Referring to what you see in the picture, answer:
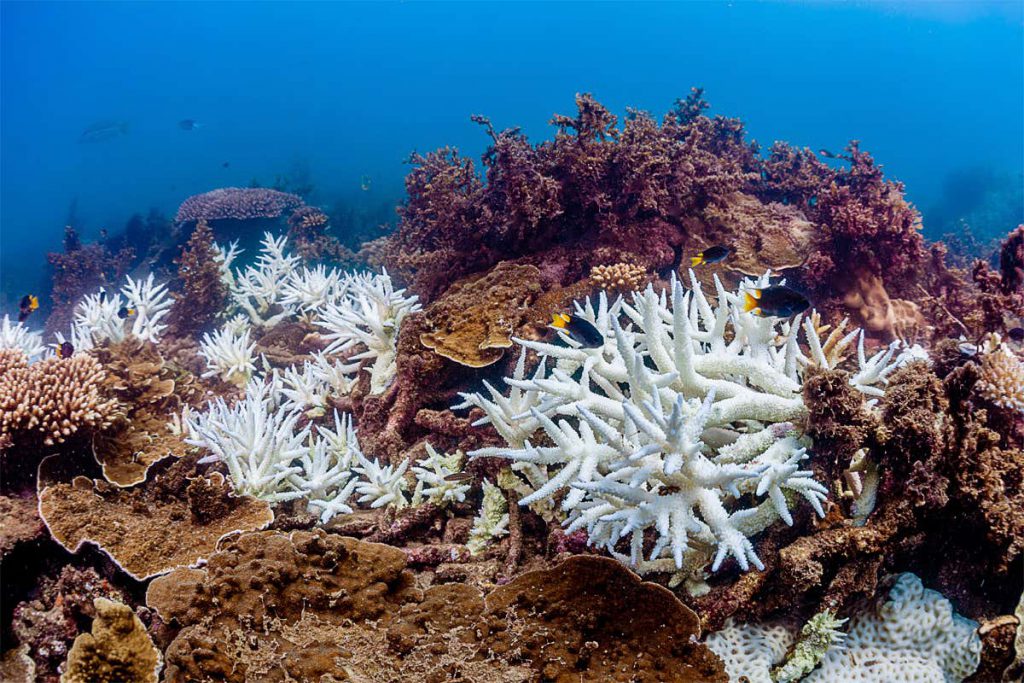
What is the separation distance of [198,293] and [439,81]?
109 meters

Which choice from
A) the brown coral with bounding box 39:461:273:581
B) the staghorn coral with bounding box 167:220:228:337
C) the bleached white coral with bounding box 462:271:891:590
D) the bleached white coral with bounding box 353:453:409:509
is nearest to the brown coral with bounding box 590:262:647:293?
the bleached white coral with bounding box 462:271:891:590

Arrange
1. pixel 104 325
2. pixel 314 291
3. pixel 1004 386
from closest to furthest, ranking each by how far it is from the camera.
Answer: pixel 1004 386, pixel 104 325, pixel 314 291

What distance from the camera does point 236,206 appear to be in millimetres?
13445

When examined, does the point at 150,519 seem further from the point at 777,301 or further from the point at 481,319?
the point at 777,301

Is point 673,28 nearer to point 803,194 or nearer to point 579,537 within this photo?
point 803,194

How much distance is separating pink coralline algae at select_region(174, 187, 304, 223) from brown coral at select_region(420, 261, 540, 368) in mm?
11236

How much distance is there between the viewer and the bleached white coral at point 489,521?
315cm

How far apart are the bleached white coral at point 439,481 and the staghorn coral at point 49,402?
96.7 inches

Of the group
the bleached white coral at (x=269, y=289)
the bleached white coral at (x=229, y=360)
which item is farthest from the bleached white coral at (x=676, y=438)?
the bleached white coral at (x=269, y=289)

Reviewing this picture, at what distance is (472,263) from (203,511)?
11.9 ft

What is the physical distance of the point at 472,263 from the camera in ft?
19.2

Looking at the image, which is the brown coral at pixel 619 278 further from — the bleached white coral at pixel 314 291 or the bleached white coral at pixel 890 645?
the bleached white coral at pixel 314 291

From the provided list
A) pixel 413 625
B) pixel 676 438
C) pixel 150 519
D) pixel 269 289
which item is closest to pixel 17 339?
pixel 269 289

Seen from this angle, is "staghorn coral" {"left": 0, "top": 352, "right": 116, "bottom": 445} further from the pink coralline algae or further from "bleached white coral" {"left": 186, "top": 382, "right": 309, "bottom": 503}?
the pink coralline algae
